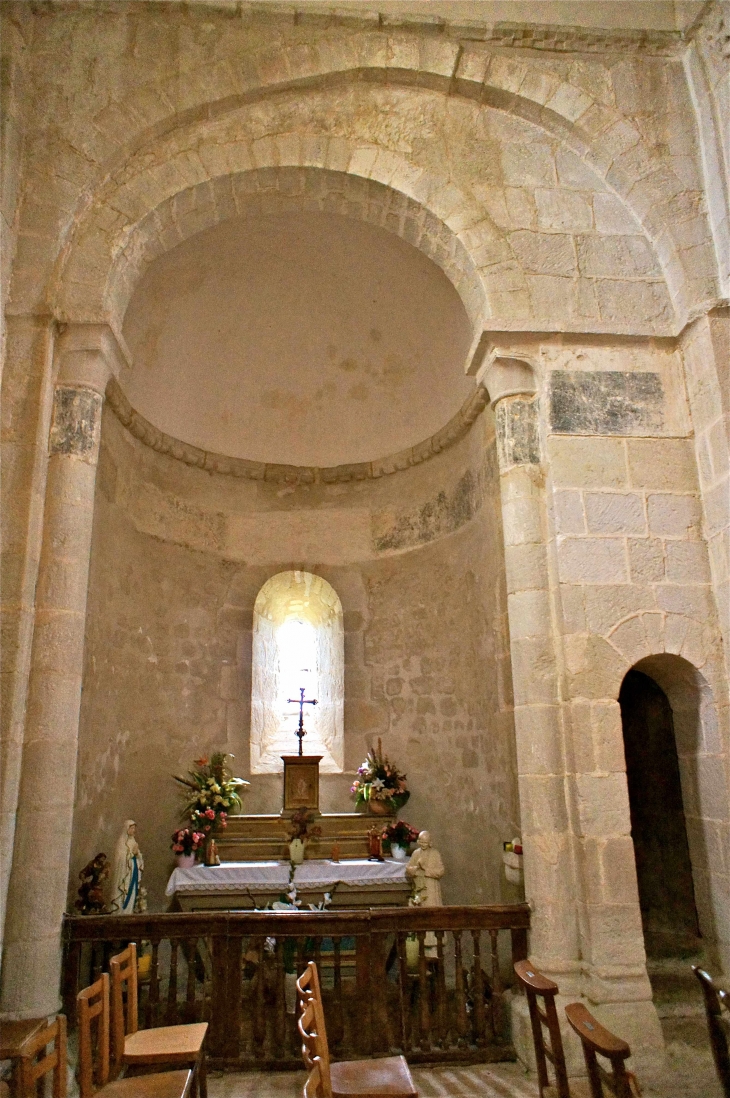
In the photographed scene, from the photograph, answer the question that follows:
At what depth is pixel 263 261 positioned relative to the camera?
8859 millimetres

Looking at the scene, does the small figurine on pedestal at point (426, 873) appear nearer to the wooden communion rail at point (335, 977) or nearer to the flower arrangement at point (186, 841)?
the wooden communion rail at point (335, 977)

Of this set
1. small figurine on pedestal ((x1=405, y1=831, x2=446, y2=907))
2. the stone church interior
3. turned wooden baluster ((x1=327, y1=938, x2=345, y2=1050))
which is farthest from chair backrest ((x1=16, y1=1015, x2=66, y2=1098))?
small figurine on pedestal ((x1=405, y1=831, x2=446, y2=907))

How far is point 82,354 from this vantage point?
5.80 metres

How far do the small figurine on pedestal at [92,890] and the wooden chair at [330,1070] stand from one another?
2633mm

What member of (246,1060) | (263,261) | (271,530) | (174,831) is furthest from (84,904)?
(263,261)

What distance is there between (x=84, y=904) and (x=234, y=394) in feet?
19.2

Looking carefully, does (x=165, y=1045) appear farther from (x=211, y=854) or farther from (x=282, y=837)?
(x=282, y=837)

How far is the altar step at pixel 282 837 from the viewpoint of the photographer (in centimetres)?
777

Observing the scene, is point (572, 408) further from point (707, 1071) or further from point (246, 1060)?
point (246, 1060)

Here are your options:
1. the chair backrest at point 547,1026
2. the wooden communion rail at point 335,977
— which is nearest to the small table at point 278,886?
the wooden communion rail at point 335,977

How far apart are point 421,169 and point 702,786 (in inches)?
205

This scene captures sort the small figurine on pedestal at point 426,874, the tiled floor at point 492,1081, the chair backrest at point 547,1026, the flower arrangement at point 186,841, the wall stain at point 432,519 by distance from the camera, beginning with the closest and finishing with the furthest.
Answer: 1. the chair backrest at point 547,1026
2. the tiled floor at point 492,1081
3. the small figurine on pedestal at point 426,874
4. the flower arrangement at point 186,841
5. the wall stain at point 432,519

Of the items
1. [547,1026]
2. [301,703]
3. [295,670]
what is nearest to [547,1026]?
[547,1026]

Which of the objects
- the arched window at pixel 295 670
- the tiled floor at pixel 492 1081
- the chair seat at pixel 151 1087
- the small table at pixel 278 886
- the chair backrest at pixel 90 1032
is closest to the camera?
the chair backrest at pixel 90 1032
